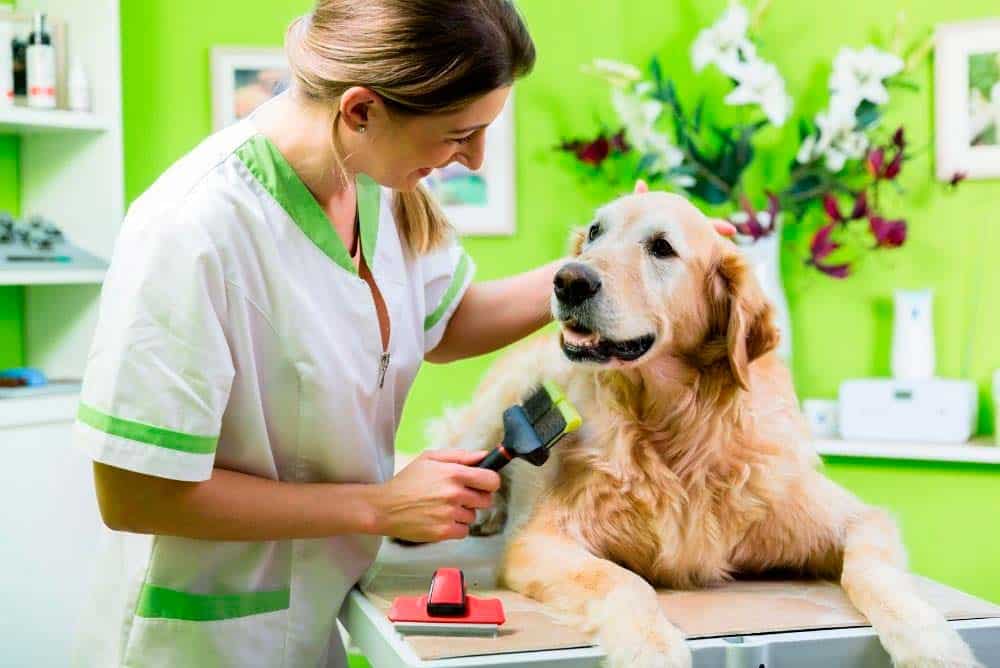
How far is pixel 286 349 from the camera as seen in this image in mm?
1247

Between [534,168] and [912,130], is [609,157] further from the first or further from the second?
[912,130]

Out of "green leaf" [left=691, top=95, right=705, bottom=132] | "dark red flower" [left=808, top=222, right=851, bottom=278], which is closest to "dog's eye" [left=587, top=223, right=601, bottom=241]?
"dark red flower" [left=808, top=222, right=851, bottom=278]

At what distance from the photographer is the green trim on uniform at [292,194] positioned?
4.19ft

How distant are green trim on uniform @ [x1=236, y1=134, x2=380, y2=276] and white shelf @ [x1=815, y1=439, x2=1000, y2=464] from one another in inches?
73.9

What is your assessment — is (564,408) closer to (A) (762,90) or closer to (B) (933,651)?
(B) (933,651)

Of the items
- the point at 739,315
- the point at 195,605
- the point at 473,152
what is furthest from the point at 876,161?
the point at 195,605

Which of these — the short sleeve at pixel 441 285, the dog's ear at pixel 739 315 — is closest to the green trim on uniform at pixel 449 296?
the short sleeve at pixel 441 285

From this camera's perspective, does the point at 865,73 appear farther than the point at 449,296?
Yes

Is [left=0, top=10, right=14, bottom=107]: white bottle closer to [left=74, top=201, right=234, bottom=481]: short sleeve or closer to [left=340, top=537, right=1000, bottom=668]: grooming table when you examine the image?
[left=74, top=201, right=234, bottom=481]: short sleeve

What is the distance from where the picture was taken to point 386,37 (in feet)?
3.85

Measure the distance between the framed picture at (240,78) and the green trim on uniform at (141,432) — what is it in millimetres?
2117

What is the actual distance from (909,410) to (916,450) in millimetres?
106

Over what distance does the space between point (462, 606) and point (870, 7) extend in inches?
98.6

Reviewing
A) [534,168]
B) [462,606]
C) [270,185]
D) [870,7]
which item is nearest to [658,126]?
[534,168]
